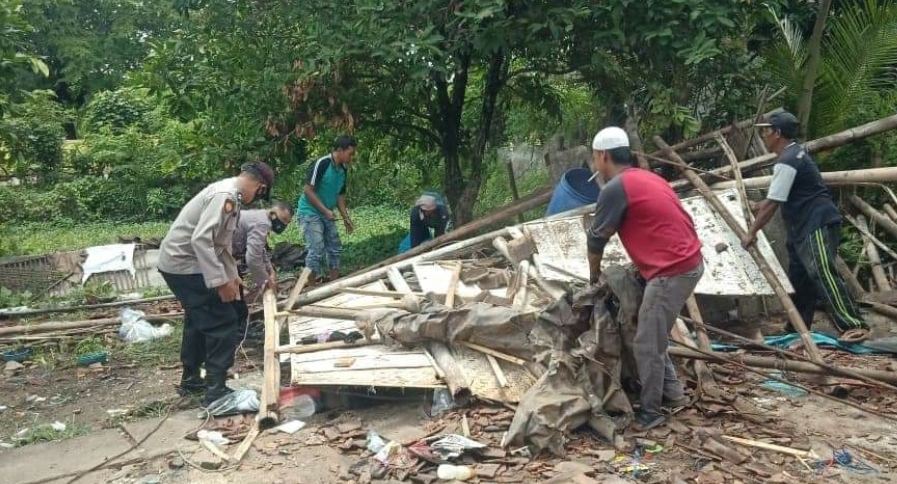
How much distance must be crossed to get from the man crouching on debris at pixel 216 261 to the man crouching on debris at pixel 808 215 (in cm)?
397

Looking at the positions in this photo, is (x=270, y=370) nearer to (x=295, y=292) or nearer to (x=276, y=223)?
(x=295, y=292)

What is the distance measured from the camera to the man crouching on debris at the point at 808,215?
5.92 metres

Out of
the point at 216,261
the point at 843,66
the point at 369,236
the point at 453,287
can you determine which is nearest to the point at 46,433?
the point at 216,261

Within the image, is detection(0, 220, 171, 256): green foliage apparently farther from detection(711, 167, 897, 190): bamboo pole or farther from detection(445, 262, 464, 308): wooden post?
detection(711, 167, 897, 190): bamboo pole

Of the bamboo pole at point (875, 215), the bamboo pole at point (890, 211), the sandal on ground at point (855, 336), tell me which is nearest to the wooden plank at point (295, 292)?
the sandal on ground at point (855, 336)

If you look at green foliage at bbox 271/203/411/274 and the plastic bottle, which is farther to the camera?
green foliage at bbox 271/203/411/274

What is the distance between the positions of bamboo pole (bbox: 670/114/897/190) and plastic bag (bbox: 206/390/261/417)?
457 centimetres

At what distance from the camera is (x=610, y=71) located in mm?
7715

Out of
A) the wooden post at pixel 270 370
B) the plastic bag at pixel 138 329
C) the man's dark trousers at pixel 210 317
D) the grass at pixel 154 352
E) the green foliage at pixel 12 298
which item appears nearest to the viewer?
the wooden post at pixel 270 370

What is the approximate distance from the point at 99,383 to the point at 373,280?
8.75 ft

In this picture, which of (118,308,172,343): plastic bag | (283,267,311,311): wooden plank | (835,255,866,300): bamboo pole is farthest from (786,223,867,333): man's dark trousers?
(118,308,172,343): plastic bag

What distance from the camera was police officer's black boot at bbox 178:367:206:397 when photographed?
5891 mm

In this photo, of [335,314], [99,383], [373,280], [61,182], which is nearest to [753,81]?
[373,280]

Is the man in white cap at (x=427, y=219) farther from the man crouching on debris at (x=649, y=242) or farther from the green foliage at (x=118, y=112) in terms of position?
the green foliage at (x=118, y=112)
